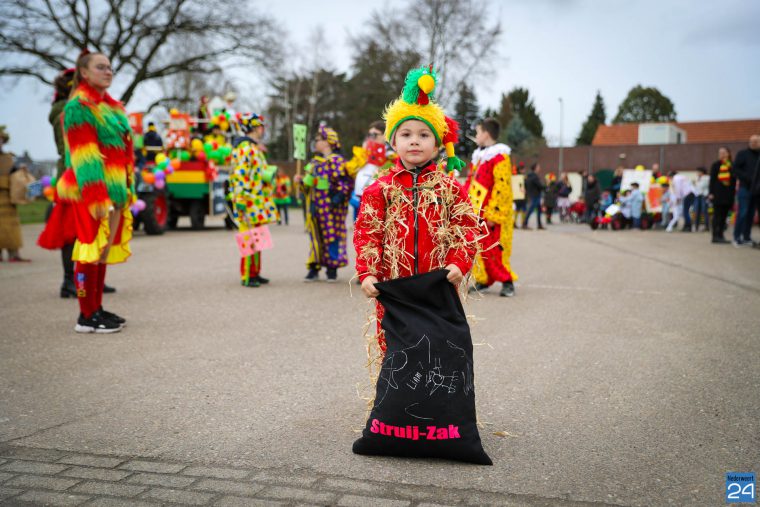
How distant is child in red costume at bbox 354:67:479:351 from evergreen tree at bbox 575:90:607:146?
297ft

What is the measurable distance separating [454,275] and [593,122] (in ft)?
316

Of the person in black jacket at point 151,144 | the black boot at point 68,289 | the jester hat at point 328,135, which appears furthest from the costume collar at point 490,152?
the person in black jacket at point 151,144

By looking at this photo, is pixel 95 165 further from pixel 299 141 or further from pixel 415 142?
pixel 299 141

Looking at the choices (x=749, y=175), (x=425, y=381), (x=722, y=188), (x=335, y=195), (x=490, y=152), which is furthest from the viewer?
(x=722, y=188)

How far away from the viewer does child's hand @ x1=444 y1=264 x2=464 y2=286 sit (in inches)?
127

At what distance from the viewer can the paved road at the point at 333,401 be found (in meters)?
2.94

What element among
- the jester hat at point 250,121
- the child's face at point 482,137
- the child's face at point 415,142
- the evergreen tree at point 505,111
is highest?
the evergreen tree at point 505,111

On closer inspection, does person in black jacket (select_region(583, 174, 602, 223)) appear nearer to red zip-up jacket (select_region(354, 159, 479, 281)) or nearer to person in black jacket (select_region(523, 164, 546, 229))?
person in black jacket (select_region(523, 164, 546, 229))

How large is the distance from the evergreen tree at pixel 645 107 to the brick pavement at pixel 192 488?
89422mm

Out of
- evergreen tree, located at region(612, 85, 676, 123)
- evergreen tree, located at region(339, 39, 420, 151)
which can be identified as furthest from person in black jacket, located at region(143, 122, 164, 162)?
evergreen tree, located at region(612, 85, 676, 123)

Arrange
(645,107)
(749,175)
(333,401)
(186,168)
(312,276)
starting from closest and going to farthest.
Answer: (333,401), (312,276), (749,175), (186,168), (645,107)

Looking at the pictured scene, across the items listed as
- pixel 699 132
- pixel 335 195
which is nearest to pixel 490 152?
pixel 335 195

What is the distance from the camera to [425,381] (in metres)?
3.15

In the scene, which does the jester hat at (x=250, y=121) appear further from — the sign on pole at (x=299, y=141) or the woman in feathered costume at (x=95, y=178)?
the woman in feathered costume at (x=95, y=178)
